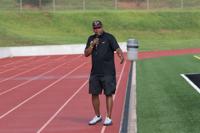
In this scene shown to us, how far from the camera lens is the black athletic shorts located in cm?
1193

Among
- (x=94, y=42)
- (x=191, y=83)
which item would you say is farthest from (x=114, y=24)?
(x=94, y=42)

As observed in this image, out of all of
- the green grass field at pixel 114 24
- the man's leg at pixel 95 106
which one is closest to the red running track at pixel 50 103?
the man's leg at pixel 95 106

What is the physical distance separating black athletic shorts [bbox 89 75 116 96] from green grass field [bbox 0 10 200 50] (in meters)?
48.0

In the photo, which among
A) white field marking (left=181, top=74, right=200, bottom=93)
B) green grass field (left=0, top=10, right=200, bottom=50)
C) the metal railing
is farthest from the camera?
the metal railing

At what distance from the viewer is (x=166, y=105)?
14.5 m

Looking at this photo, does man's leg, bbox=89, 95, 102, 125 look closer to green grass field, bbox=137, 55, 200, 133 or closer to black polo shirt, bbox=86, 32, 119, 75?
black polo shirt, bbox=86, 32, 119, 75

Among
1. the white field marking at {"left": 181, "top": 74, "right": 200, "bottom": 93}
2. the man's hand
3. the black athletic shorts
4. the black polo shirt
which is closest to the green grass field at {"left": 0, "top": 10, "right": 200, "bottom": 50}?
Result: the white field marking at {"left": 181, "top": 74, "right": 200, "bottom": 93}

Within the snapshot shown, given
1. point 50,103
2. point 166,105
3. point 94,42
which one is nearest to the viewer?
point 94,42

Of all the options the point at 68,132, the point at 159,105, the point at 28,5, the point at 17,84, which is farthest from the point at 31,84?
the point at 28,5

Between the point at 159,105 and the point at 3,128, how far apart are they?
157 inches

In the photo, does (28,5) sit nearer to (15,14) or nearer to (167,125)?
(15,14)

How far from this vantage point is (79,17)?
67188 mm

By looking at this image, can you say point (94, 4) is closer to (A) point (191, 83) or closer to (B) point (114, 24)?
(B) point (114, 24)

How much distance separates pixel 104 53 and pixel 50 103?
4.98 metres
